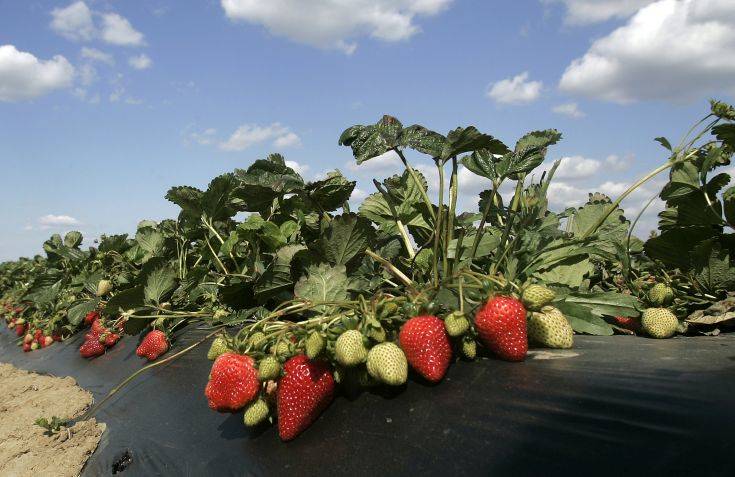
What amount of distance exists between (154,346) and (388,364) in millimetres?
2032

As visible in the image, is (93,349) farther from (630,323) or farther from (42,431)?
(630,323)

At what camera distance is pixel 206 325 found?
3.18m

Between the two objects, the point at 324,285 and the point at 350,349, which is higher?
the point at 324,285

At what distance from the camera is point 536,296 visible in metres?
1.47

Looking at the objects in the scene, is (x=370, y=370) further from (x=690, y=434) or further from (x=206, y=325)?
(x=206, y=325)

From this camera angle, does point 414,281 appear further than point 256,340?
Yes

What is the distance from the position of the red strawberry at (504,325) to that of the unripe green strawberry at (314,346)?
0.43m

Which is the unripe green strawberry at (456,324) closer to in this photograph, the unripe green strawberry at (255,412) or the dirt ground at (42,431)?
the unripe green strawberry at (255,412)

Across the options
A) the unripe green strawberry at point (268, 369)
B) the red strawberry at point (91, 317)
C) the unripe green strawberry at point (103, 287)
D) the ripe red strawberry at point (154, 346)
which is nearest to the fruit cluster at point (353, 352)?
the unripe green strawberry at point (268, 369)

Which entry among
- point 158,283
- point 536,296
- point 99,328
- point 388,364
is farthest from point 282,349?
point 99,328

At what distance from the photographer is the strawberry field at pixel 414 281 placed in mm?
1438

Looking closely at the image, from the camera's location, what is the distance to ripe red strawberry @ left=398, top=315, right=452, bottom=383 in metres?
1.37

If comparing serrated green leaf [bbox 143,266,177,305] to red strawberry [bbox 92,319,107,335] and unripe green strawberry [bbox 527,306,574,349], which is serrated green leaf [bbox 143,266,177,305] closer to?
red strawberry [bbox 92,319,107,335]

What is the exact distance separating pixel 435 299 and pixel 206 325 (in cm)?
207
